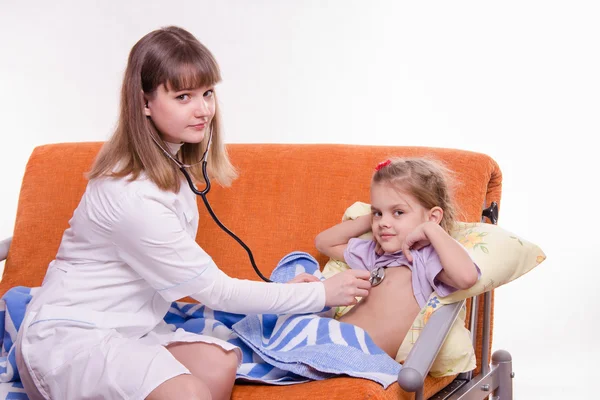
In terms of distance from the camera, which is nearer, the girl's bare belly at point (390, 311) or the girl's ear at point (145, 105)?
the girl's ear at point (145, 105)

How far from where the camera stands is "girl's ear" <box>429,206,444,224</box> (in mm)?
1993

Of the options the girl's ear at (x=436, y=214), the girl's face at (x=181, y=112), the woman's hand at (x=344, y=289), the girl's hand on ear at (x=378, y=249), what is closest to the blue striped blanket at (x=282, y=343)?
the woman's hand at (x=344, y=289)

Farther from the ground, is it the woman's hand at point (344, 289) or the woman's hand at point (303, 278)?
the woman's hand at point (344, 289)

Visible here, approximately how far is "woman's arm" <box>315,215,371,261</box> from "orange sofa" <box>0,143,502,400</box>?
10 cm

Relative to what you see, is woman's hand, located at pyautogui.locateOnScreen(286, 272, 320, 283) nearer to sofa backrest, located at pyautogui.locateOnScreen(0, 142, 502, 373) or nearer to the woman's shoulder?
sofa backrest, located at pyautogui.locateOnScreen(0, 142, 502, 373)

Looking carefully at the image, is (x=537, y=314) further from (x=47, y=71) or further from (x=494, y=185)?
(x=47, y=71)

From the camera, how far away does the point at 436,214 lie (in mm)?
1998

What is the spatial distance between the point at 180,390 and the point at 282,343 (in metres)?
0.36

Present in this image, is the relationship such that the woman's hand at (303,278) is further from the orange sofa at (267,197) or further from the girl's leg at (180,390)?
the girl's leg at (180,390)

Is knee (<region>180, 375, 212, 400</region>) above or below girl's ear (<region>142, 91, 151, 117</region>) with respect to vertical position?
below

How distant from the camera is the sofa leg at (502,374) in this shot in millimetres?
2285

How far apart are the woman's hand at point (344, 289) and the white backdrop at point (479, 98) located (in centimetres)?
113

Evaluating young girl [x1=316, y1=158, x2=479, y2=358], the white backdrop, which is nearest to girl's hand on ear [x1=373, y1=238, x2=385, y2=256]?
young girl [x1=316, y1=158, x2=479, y2=358]

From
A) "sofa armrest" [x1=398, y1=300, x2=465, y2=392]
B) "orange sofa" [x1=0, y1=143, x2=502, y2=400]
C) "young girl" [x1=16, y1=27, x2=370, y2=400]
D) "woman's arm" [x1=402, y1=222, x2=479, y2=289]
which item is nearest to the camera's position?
"sofa armrest" [x1=398, y1=300, x2=465, y2=392]
